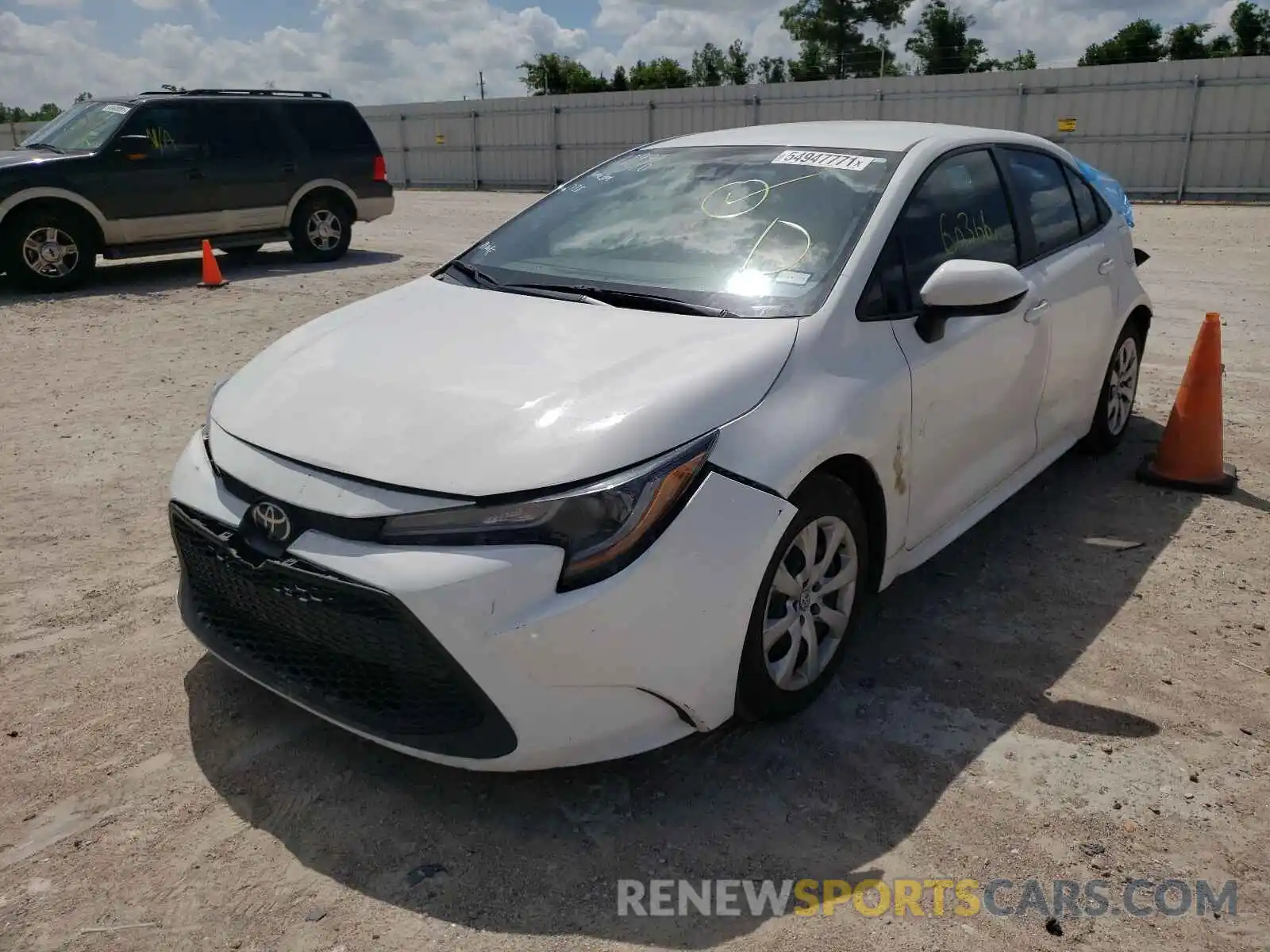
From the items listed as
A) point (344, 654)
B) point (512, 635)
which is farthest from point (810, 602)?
point (344, 654)

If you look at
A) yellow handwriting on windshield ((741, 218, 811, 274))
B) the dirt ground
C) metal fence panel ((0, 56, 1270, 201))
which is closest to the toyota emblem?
the dirt ground

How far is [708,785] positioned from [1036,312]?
236 cm

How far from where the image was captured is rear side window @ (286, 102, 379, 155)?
471 inches

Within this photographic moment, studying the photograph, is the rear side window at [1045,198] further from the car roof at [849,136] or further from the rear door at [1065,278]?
the car roof at [849,136]

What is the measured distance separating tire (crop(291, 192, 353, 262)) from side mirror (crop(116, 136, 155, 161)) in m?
1.81

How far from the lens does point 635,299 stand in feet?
10.4

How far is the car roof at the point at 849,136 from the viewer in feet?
12.2

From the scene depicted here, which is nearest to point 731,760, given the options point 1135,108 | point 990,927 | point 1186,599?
point 990,927

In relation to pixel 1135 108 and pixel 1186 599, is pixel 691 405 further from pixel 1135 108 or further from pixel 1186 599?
pixel 1135 108

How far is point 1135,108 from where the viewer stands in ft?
68.5

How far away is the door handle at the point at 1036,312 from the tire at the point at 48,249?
32.3 ft

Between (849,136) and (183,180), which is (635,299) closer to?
(849,136)

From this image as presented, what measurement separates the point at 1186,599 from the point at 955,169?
1.82m

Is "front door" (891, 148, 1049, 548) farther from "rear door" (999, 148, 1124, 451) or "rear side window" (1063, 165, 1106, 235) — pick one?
"rear side window" (1063, 165, 1106, 235)
